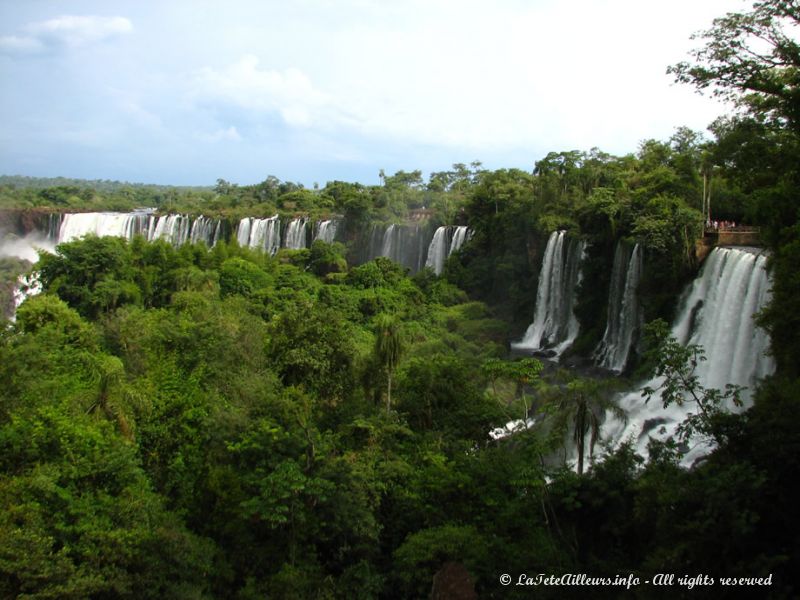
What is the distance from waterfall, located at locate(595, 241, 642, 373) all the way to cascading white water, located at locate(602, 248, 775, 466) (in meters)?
2.99

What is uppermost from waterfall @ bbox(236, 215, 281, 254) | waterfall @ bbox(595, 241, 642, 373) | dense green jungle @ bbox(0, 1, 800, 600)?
waterfall @ bbox(236, 215, 281, 254)

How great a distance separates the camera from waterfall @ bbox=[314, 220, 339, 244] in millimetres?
41562

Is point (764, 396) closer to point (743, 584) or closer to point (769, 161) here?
point (743, 584)

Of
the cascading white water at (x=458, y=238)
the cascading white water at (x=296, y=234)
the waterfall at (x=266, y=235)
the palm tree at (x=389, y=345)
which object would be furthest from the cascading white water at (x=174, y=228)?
the palm tree at (x=389, y=345)

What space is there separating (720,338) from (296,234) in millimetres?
32516

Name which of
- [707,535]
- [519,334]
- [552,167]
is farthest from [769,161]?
[552,167]

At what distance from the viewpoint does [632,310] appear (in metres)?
20.6

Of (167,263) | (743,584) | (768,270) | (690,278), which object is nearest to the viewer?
(743,584)

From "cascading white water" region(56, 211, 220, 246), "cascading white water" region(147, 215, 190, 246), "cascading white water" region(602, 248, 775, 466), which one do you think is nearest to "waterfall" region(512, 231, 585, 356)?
"cascading white water" region(602, 248, 775, 466)

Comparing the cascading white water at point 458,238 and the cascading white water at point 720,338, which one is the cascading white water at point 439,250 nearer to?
the cascading white water at point 458,238

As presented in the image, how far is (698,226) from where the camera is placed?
18.9 m

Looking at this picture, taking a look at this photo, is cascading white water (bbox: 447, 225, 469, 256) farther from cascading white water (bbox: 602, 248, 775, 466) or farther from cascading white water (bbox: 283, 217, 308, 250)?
cascading white water (bbox: 602, 248, 775, 466)

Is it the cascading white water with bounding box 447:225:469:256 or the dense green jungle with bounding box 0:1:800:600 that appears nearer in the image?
the dense green jungle with bounding box 0:1:800:600

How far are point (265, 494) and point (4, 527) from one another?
308 centimetres
